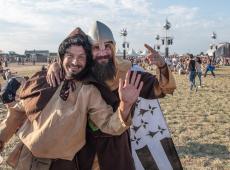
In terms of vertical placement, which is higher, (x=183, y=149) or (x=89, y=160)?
(x=89, y=160)

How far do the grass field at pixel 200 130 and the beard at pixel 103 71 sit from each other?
141 inches

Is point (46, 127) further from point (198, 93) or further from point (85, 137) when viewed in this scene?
point (198, 93)

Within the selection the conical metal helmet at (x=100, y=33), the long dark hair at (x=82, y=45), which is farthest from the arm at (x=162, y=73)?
the long dark hair at (x=82, y=45)

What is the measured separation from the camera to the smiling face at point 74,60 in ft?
10.5

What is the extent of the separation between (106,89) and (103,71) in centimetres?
14

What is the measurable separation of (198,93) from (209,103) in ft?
12.6

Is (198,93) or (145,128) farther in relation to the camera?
(198,93)

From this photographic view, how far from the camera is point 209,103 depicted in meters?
14.7

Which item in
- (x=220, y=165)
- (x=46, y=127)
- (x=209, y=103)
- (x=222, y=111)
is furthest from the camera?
(x=209, y=103)

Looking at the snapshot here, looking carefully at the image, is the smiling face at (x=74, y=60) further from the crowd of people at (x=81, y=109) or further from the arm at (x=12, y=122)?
the arm at (x=12, y=122)

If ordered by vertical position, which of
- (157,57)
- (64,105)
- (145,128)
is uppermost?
(157,57)

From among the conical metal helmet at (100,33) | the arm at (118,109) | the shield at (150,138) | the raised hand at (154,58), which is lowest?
the shield at (150,138)

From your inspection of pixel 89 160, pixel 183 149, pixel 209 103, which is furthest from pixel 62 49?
pixel 209 103

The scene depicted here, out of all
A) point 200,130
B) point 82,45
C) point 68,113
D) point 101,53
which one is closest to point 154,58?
point 101,53
